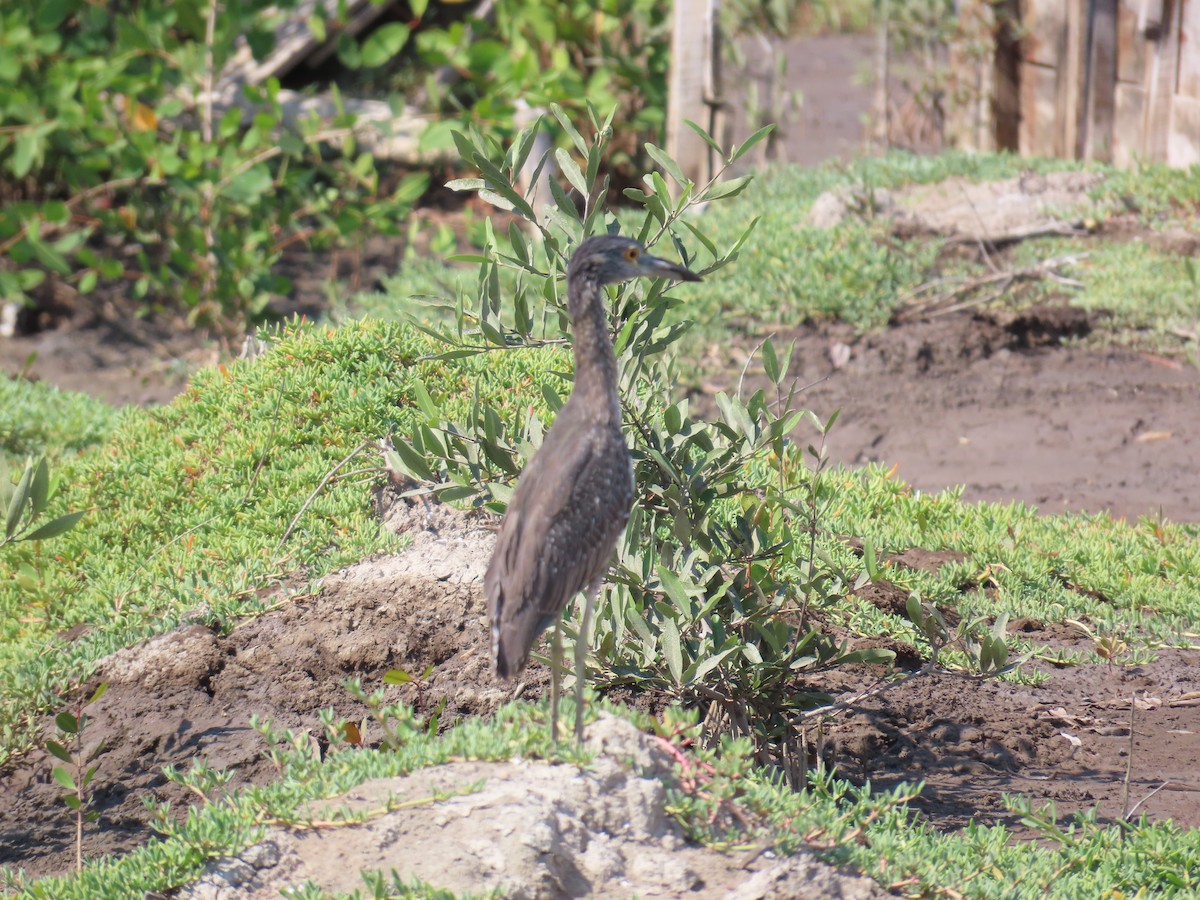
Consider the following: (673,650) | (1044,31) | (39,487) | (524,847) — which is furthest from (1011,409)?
(39,487)

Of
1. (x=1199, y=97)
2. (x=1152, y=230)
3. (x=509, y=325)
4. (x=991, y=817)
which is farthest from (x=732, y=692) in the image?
(x=1199, y=97)

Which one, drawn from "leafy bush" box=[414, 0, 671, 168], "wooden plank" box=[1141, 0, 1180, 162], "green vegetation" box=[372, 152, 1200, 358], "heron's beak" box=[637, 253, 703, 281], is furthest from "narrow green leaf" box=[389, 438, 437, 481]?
"wooden plank" box=[1141, 0, 1180, 162]

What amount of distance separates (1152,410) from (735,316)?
2.62 metres

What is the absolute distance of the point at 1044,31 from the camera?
10.3 m

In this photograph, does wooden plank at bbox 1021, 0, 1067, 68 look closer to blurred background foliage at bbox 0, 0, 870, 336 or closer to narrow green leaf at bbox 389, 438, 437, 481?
blurred background foliage at bbox 0, 0, 870, 336

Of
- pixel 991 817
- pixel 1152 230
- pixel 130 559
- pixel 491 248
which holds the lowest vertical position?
pixel 991 817

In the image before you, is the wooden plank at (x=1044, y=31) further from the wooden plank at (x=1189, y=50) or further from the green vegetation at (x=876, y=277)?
the green vegetation at (x=876, y=277)

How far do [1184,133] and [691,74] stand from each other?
12.0 feet

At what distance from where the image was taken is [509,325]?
4598 mm

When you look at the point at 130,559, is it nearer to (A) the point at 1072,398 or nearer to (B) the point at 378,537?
(B) the point at 378,537

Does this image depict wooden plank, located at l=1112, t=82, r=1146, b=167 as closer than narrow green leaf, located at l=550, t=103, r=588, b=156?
No

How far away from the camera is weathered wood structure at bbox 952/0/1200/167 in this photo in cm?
920

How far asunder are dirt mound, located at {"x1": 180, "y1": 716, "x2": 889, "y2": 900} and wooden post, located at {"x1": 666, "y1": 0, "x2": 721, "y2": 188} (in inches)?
288

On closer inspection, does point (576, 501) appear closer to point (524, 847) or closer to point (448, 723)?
point (524, 847)
